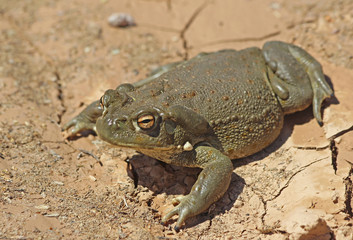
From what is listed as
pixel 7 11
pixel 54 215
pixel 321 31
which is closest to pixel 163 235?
pixel 54 215

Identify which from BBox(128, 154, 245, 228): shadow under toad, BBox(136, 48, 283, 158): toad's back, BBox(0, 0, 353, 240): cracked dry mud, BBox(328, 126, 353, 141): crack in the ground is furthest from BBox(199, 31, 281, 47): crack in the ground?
BBox(128, 154, 245, 228): shadow under toad

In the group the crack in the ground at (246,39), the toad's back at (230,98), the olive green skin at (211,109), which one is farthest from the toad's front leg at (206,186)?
the crack in the ground at (246,39)

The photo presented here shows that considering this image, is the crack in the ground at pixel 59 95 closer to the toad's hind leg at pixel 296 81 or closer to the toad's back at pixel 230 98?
the toad's back at pixel 230 98

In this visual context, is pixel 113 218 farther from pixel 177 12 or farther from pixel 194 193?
pixel 177 12

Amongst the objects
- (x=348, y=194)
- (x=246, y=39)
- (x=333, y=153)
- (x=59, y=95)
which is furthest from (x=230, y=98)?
(x=59, y=95)

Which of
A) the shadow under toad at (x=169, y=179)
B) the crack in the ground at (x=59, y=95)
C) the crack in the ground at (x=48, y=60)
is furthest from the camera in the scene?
the crack in the ground at (x=48, y=60)

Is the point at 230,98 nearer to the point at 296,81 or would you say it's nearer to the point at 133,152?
the point at 296,81

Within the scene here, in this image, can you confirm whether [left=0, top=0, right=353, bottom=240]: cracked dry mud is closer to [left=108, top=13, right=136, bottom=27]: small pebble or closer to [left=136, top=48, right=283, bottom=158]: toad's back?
[left=108, top=13, right=136, bottom=27]: small pebble
